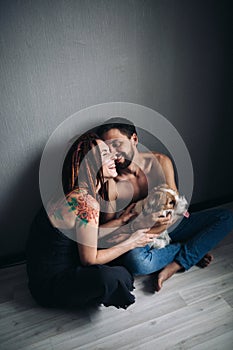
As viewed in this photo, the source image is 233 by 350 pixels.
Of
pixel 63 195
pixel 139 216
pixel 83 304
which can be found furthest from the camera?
pixel 139 216

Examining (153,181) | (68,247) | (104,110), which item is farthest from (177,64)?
(68,247)

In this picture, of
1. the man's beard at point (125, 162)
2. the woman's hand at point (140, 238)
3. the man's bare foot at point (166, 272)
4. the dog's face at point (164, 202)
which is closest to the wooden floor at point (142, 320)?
the man's bare foot at point (166, 272)

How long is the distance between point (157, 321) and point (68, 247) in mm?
478

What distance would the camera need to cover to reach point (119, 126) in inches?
52.2

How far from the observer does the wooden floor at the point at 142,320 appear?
1110 millimetres

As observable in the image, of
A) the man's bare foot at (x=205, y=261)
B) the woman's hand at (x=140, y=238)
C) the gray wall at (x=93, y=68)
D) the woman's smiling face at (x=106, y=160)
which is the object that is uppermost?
the gray wall at (x=93, y=68)

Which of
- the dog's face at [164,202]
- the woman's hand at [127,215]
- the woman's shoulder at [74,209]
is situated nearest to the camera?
the woman's shoulder at [74,209]

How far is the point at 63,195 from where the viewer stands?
1.14m

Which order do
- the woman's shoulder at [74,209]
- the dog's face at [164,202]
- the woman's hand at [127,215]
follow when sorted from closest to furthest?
the woman's shoulder at [74,209] → the dog's face at [164,202] → the woman's hand at [127,215]

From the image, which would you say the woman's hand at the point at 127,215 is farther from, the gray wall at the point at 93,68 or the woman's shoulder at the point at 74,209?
the gray wall at the point at 93,68

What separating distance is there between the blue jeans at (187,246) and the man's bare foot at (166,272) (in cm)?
2

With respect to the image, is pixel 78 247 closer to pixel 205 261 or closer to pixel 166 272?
pixel 166 272

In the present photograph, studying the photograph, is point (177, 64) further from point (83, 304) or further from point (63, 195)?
point (83, 304)

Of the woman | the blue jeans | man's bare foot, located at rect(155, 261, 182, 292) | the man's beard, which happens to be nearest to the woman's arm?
the woman
